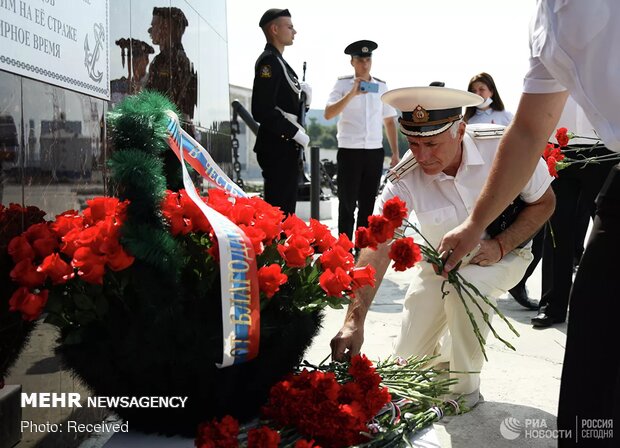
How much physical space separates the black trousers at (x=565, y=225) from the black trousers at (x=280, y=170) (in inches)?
70.8

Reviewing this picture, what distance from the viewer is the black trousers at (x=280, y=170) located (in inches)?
205

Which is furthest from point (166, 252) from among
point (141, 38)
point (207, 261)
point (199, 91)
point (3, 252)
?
point (199, 91)

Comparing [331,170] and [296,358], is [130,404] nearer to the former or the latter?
[296,358]

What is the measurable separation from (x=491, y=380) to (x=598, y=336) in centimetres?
178

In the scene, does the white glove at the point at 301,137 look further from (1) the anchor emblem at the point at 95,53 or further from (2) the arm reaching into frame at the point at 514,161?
(2) the arm reaching into frame at the point at 514,161

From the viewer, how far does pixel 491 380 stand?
3.39 meters

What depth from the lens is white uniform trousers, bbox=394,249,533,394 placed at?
294 centimetres

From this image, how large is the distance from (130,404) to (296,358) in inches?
16.3

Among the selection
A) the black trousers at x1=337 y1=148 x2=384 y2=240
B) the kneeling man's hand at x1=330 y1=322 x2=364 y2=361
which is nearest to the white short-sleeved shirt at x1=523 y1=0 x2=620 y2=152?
the kneeling man's hand at x1=330 y1=322 x2=364 y2=361

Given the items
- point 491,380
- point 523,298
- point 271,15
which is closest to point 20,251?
point 491,380

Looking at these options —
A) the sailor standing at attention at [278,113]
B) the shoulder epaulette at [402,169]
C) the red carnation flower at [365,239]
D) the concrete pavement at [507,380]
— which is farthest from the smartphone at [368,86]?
the red carnation flower at [365,239]

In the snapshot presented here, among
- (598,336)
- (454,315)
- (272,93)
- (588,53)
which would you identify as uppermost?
(272,93)

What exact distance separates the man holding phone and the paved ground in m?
1.47

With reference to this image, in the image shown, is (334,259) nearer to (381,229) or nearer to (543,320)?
(381,229)
